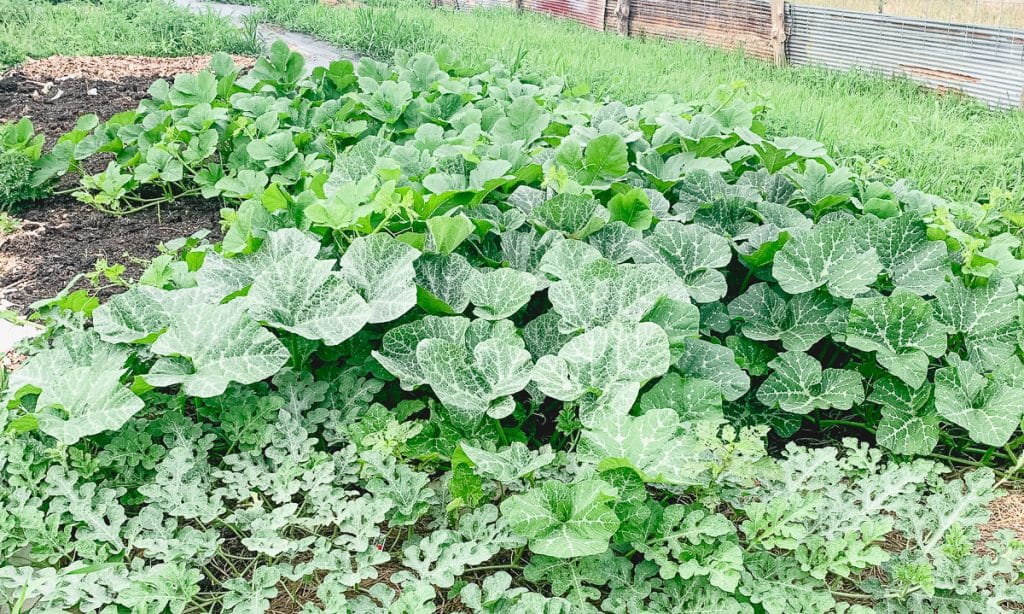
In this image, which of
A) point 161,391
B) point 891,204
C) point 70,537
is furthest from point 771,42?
point 70,537

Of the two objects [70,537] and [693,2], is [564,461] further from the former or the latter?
[693,2]

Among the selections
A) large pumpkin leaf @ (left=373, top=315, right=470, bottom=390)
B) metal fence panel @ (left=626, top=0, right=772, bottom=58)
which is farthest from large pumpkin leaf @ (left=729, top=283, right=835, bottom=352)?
metal fence panel @ (left=626, top=0, right=772, bottom=58)

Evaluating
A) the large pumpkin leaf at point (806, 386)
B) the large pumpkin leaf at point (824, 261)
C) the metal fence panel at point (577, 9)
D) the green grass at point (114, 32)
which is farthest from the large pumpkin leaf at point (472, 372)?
the metal fence panel at point (577, 9)

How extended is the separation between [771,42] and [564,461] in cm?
541

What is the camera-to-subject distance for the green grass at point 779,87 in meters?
3.62

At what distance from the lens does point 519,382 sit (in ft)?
5.40

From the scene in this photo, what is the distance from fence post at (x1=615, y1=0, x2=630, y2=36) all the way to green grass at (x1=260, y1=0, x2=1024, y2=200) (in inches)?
6.3

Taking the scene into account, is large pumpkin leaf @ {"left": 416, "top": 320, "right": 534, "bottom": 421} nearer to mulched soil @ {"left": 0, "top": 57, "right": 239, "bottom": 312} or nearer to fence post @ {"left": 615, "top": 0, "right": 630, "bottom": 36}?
mulched soil @ {"left": 0, "top": 57, "right": 239, "bottom": 312}

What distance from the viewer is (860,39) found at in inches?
218

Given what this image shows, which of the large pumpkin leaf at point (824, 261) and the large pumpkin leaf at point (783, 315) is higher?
the large pumpkin leaf at point (824, 261)

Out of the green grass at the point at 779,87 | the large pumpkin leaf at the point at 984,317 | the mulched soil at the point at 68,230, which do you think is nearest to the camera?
the large pumpkin leaf at the point at 984,317

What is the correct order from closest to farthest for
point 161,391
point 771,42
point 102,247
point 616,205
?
point 161,391 → point 616,205 → point 102,247 → point 771,42

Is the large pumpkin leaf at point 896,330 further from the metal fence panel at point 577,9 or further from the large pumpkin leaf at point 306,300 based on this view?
the metal fence panel at point 577,9

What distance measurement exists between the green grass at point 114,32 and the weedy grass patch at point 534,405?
5430mm
